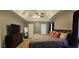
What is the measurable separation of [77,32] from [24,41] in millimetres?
752

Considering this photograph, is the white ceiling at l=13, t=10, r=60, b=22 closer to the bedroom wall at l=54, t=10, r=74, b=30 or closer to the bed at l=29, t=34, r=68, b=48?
the bedroom wall at l=54, t=10, r=74, b=30

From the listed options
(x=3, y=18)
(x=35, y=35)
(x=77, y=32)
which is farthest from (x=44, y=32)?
(x=3, y=18)

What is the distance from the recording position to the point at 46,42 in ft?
6.03

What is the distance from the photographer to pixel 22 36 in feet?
6.02

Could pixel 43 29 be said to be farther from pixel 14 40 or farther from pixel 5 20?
pixel 5 20

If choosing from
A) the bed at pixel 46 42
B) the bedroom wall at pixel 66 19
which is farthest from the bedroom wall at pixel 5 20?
the bedroom wall at pixel 66 19

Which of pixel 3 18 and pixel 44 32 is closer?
pixel 3 18

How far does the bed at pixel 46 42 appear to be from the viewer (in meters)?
1.82

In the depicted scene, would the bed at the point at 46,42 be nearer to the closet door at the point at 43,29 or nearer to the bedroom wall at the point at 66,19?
the closet door at the point at 43,29

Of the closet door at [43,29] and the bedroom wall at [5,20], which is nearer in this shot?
the bedroom wall at [5,20]

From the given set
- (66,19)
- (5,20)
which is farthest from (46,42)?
(5,20)

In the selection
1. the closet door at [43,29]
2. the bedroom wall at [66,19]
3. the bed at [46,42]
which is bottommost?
the bed at [46,42]

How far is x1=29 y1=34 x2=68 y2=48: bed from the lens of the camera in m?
1.82
